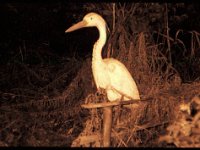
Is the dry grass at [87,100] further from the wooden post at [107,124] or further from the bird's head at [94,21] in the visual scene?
the bird's head at [94,21]

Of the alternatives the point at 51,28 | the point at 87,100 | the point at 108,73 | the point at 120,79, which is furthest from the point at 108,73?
the point at 51,28

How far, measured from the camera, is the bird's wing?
6.19 meters

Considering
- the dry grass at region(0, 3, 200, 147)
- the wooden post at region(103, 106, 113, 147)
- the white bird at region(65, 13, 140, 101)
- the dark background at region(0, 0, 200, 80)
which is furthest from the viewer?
the dark background at region(0, 0, 200, 80)

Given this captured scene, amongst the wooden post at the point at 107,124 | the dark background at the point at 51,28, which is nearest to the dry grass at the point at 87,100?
the wooden post at the point at 107,124

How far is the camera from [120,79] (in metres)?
6.23

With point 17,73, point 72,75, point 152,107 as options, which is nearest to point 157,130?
point 152,107

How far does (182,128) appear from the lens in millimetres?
4895

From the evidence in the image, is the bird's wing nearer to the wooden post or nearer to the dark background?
the wooden post

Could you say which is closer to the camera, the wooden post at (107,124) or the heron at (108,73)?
the wooden post at (107,124)

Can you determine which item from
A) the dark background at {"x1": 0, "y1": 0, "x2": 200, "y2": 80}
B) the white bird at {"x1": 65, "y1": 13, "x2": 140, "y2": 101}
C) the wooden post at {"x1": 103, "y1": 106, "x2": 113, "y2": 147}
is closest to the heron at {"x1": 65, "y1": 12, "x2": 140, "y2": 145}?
the white bird at {"x1": 65, "y1": 13, "x2": 140, "y2": 101}

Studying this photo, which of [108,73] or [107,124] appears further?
[108,73]

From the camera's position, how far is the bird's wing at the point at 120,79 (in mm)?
6191

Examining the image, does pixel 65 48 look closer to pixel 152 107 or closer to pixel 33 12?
pixel 33 12

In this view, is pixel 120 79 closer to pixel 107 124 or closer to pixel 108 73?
pixel 108 73
